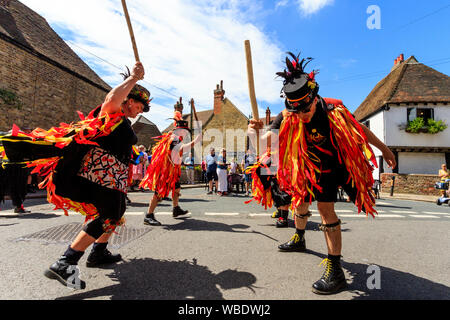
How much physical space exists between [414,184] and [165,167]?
1770cm

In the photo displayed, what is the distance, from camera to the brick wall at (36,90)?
11352 mm

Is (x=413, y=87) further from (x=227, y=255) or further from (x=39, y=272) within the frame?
(x=39, y=272)

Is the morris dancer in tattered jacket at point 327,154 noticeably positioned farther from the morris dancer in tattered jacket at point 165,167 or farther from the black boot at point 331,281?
the morris dancer in tattered jacket at point 165,167

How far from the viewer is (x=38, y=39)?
1418 cm

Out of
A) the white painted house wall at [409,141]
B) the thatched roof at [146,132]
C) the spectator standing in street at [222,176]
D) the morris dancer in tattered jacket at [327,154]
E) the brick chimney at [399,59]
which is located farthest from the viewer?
the thatched roof at [146,132]

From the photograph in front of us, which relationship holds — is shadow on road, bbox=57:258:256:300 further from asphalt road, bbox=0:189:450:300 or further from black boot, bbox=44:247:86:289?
black boot, bbox=44:247:86:289

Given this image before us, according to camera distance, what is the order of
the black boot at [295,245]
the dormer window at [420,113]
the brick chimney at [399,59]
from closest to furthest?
the black boot at [295,245]
the dormer window at [420,113]
the brick chimney at [399,59]

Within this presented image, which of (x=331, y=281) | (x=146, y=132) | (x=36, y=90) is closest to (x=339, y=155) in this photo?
(x=331, y=281)

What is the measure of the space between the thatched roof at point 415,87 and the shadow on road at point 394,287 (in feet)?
64.3

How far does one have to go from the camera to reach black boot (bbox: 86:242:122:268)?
2.42 m

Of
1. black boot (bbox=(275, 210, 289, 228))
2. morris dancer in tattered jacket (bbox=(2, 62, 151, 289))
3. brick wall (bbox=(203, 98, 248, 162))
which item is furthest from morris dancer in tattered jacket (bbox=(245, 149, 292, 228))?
brick wall (bbox=(203, 98, 248, 162))

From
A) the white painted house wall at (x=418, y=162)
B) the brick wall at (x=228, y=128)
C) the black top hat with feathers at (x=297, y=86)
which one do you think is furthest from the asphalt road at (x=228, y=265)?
the brick wall at (x=228, y=128)

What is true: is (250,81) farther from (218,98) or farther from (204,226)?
(218,98)
